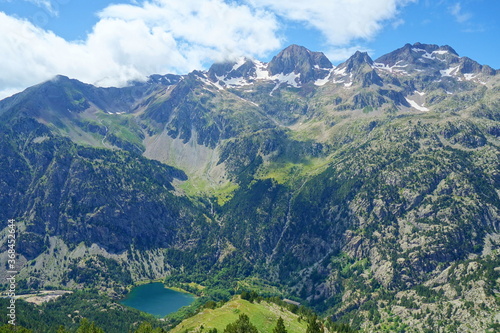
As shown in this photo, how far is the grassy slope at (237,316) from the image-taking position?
6058 inches

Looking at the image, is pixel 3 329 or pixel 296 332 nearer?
pixel 3 329

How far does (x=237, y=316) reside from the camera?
16600cm

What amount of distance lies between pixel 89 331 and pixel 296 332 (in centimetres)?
8003

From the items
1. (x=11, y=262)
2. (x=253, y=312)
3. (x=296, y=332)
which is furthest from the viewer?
(x=253, y=312)

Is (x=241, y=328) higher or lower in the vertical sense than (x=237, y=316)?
higher

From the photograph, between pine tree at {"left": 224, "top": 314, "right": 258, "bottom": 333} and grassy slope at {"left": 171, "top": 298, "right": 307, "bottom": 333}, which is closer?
pine tree at {"left": 224, "top": 314, "right": 258, "bottom": 333}

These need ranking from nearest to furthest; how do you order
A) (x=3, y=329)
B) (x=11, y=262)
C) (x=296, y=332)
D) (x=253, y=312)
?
(x=11, y=262)
(x=3, y=329)
(x=296, y=332)
(x=253, y=312)

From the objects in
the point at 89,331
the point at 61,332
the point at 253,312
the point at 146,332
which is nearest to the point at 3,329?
the point at 61,332

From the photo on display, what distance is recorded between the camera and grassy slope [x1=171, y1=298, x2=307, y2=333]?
154 m

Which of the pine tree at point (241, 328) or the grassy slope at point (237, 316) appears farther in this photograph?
the grassy slope at point (237, 316)

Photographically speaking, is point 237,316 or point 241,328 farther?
point 237,316

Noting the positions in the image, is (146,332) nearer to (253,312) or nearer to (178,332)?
(178,332)

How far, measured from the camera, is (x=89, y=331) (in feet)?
432

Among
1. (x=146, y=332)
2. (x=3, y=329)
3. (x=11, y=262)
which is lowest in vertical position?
(x=3, y=329)
